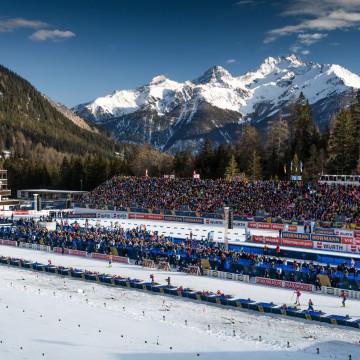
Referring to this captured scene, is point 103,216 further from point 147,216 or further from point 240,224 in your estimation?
point 240,224

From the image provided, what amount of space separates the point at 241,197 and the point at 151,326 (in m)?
39.1

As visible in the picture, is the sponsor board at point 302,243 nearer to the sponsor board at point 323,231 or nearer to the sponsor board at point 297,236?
the sponsor board at point 297,236

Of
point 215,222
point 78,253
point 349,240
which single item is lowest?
point 78,253

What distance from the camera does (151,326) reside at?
83.6 feet

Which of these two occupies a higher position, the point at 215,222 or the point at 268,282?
the point at 215,222

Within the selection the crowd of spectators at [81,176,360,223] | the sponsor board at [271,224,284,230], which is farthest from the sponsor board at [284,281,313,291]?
the sponsor board at [271,224,284,230]

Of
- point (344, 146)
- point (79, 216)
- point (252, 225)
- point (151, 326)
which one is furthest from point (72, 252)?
point (344, 146)

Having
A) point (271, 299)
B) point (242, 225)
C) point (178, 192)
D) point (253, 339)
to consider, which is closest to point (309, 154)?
point (178, 192)

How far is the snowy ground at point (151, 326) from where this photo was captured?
864 inches

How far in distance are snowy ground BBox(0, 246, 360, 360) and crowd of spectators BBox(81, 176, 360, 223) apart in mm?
24090

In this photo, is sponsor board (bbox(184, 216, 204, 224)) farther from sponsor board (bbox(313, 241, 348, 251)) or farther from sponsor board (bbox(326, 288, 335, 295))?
sponsor board (bbox(326, 288, 335, 295))

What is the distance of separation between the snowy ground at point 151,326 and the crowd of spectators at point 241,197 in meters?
24.1

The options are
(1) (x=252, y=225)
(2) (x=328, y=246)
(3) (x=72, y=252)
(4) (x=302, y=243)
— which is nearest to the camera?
(3) (x=72, y=252)

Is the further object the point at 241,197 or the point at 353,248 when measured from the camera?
the point at 241,197
